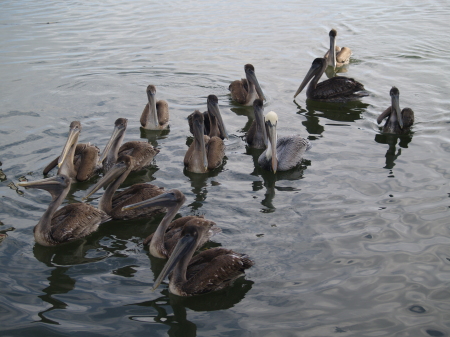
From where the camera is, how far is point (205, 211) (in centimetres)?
628

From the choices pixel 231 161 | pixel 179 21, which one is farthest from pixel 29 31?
pixel 231 161

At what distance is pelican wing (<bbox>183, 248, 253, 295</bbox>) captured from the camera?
188 inches

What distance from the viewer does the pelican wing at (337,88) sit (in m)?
9.88

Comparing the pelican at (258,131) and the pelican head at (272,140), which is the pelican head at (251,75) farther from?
the pelican head at (272,140)

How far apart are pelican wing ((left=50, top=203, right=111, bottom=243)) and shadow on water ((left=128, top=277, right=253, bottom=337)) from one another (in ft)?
4.49

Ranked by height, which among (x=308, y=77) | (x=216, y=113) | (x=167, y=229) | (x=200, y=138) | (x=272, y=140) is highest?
(x=308, y=77)

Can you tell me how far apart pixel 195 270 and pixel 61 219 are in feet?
5.70

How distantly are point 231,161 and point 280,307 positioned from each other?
3495mm

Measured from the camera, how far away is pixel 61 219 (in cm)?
571

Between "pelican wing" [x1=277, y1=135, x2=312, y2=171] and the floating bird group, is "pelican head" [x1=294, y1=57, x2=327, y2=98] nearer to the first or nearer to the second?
the floating bird group

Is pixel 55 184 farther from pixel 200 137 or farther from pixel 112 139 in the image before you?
pixel 200 137

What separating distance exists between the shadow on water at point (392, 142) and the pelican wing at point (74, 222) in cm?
414

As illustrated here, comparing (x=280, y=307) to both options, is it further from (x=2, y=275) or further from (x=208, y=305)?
(x=2, y=275)

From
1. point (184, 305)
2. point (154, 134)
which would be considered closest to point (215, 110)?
point (154, 134)
